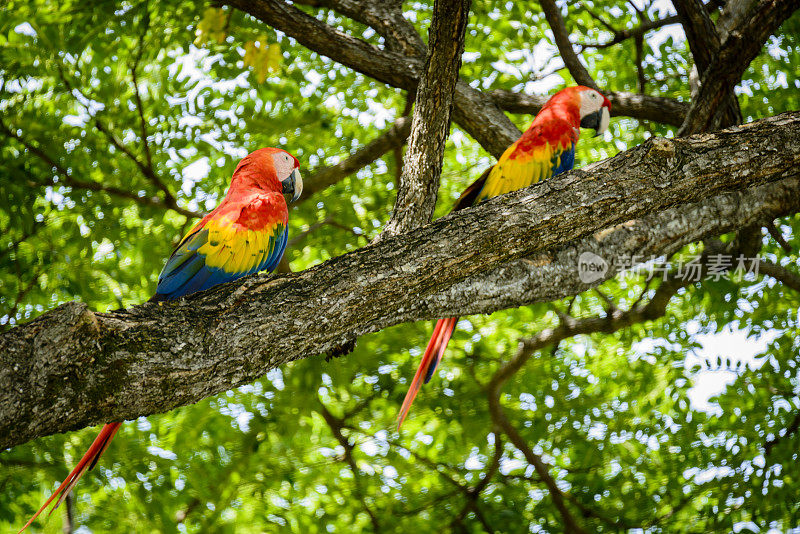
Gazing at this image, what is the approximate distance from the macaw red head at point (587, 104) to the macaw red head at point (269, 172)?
1.60 metres

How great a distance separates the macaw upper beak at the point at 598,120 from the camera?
4098 mm

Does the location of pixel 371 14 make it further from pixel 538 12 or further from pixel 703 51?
pixel 703 51

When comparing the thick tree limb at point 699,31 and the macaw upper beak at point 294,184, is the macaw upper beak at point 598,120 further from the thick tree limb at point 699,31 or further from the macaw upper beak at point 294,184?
the macaw upper beak at point 294,184

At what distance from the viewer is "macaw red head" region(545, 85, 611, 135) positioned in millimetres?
3908

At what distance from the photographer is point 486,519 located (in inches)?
169

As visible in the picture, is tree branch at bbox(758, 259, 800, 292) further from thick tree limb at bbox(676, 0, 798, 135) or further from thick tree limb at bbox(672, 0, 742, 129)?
thick tree limb at bbox(676, 0, 798, 135)

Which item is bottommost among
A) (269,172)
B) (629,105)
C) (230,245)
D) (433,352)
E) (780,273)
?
(433,352)

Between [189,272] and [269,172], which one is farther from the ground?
[269,172]

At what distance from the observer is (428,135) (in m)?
2.94

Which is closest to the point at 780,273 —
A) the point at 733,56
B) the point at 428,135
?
the point at 733,56

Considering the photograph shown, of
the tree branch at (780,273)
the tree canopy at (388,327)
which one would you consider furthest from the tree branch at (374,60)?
the tree branch at (780,273)

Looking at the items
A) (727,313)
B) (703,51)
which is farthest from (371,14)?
(727,313)

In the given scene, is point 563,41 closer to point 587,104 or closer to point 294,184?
point 587,104

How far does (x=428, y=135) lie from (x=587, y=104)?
4.97ft
